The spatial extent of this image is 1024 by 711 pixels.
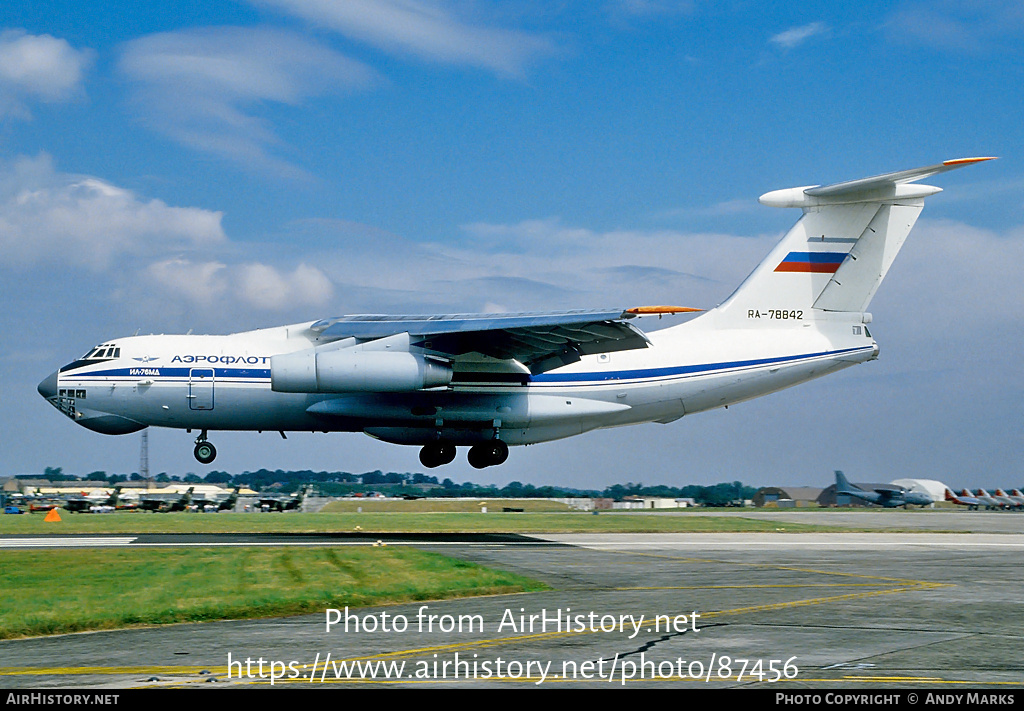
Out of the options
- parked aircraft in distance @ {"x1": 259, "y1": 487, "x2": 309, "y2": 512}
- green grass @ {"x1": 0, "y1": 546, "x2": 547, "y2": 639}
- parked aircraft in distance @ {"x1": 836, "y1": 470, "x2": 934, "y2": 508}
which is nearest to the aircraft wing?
green grass @ {"x1": 0, "y1": 546, "x2": 547, "y2": 639}

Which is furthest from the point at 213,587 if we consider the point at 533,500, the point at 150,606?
the point at 533,500

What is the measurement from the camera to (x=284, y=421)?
980 inches

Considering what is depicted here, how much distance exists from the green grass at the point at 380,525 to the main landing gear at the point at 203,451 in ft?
9.17

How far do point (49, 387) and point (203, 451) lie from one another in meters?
4.14

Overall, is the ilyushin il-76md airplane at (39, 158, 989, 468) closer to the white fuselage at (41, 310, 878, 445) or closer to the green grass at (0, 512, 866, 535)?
the white fuselage at (41, 310, 878, 445)

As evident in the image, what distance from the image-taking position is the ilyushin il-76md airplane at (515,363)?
929 inches

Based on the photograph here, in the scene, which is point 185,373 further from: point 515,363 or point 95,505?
point 95,505

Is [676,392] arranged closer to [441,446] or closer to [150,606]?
[441,446]

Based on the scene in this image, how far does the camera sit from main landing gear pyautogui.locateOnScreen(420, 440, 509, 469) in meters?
26.4

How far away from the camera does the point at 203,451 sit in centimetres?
2544

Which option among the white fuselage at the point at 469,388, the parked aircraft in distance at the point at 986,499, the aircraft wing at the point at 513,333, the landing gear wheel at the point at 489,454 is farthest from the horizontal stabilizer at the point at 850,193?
the parked aircraft in distance at the point at 986,499

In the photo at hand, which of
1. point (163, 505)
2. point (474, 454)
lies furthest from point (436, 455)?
point (163, 505)
